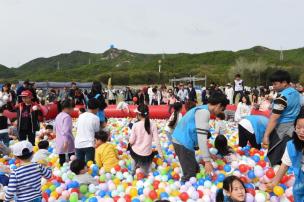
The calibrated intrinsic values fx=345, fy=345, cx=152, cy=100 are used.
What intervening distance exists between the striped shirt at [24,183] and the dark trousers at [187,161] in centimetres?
175

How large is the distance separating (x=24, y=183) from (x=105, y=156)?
77.4 inches

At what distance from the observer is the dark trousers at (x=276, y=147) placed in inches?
160

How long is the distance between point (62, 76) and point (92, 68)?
12.2 meters

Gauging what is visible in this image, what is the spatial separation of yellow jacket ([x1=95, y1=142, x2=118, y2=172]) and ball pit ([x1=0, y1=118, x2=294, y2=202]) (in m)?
0.09

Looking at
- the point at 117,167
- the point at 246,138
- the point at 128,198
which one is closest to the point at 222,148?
the point at 246,138

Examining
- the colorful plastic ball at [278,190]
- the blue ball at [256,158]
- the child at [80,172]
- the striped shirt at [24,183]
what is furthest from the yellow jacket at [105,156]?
the colorful plastic ball at [278,190]

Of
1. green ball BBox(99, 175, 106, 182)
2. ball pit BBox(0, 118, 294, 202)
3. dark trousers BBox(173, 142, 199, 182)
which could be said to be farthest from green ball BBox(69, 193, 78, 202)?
dark trousers BBox(173, 142, 199, 182)

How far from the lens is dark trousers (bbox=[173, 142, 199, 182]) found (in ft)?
14.2

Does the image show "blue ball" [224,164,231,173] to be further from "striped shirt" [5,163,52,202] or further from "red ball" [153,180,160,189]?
"striped shirt" [5,163,52,202]

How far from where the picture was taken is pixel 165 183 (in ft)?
14.5

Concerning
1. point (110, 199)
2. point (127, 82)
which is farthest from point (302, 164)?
point (127, 82)

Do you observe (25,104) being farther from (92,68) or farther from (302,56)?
(302,56)

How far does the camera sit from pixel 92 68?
8681 cm

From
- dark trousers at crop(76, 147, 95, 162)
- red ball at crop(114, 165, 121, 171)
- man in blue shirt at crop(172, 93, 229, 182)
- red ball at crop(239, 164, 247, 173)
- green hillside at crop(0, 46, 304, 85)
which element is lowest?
red ball at crop(114, 165, 121, 171)
